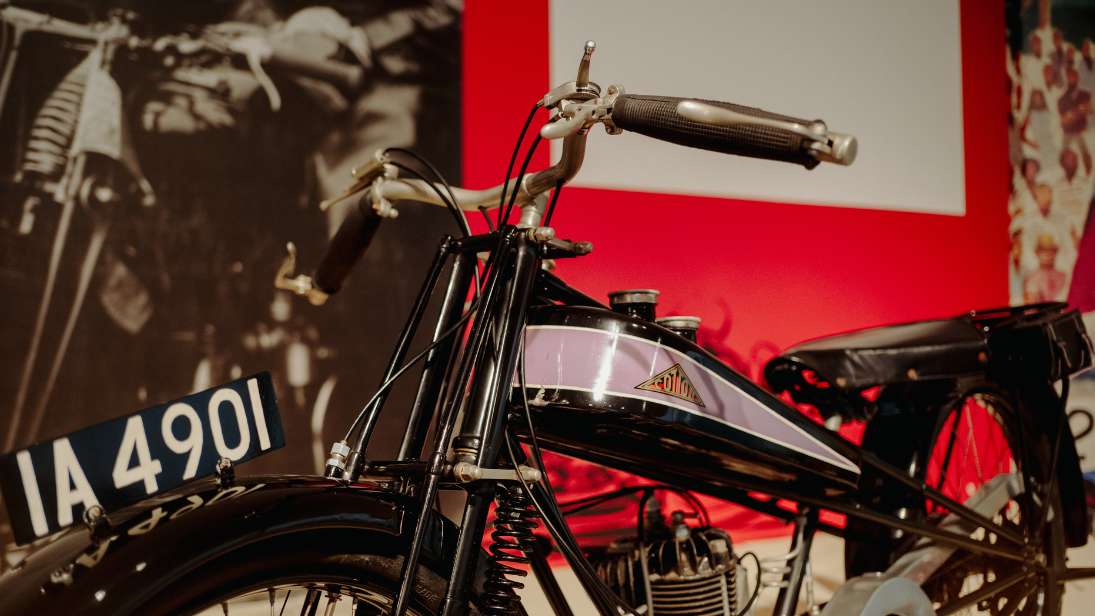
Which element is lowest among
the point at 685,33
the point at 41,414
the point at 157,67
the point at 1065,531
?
the point at 1065,531

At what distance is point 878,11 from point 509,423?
2520 mm

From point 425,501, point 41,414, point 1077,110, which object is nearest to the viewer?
point 425,501

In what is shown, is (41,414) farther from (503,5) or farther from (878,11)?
(878,11)

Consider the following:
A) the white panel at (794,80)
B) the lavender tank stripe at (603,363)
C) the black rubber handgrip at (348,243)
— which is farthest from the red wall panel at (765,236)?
the lavender tank stripe at (603,363)

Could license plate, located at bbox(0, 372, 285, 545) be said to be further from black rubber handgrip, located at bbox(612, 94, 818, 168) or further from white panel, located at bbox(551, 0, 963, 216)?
white panel, located at bbox(551, 0, 963, 216)

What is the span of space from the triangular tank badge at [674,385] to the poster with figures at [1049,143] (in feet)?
8.61

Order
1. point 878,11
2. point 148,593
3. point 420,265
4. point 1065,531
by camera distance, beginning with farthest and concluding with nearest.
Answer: point 878,11
point 420,265
point 1065,531
point 148,593

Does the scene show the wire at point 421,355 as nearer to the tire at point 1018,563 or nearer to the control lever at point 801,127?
the control lever at point 801,127

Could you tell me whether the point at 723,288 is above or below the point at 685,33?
below

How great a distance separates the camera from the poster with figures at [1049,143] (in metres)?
2.64

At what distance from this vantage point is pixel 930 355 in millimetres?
1146

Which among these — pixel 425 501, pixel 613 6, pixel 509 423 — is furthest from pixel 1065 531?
pixel 613 6

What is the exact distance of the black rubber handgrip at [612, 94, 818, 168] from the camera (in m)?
0.53

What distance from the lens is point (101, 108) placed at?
1.53 m
